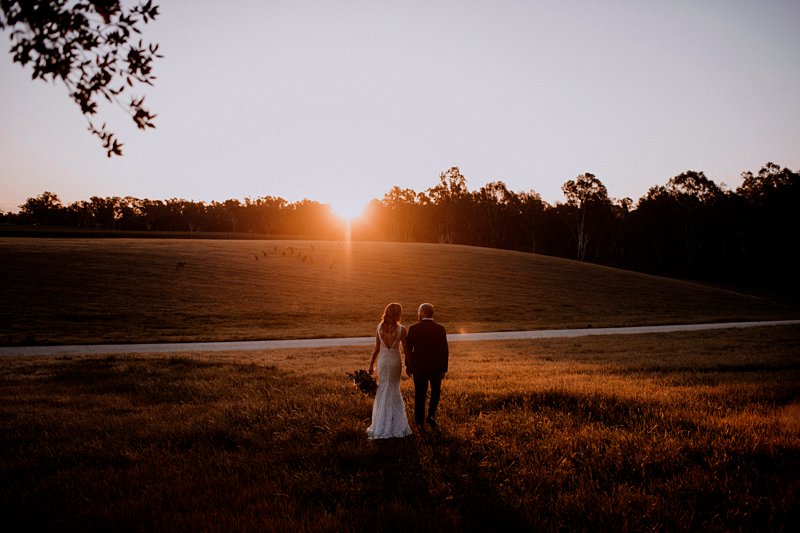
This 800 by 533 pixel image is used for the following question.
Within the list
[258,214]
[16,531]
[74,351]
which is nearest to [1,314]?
[74,351]

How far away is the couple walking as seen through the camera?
299 inches

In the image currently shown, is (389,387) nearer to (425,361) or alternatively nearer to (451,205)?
(425,361)

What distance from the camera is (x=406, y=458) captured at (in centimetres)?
654

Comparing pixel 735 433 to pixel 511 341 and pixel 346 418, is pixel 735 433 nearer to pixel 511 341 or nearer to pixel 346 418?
pixel 346 418

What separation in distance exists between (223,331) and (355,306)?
11.6m

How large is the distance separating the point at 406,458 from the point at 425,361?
80.7 inches

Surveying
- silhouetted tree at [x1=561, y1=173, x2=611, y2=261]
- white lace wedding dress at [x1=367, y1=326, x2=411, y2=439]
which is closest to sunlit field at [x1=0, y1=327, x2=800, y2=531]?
white lace wedding dress at [x1=367, y1=326, x2=411, y2=439]

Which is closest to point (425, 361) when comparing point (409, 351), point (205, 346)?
point (409, 351)

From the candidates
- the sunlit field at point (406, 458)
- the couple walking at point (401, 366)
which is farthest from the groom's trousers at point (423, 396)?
the sunlit field at point (406, 458)

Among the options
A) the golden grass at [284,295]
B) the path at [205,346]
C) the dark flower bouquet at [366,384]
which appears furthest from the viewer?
the golden grass at [284,295]

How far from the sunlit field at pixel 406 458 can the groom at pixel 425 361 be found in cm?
49

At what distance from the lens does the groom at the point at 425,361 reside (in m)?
8.31

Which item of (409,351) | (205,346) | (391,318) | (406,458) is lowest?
(205,346)

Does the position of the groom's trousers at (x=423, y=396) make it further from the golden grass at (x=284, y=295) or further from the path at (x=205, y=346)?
the golden grass at (x=284, y=295)
